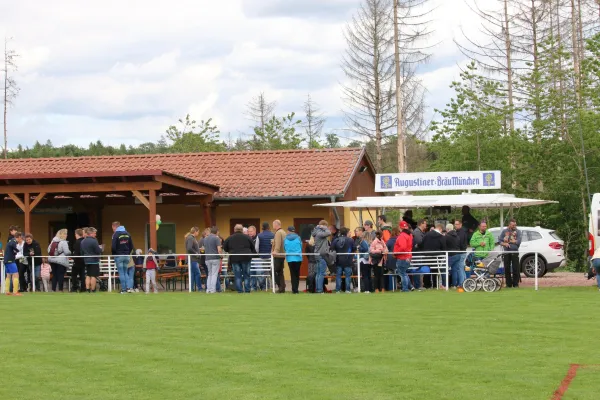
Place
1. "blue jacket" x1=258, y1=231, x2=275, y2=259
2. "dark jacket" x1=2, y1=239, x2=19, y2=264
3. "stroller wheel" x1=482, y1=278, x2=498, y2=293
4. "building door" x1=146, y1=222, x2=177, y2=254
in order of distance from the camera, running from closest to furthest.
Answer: "stroller wheel" x1=482, y1=278, x2=498, y2=293 → "dark jacket" x1=2, y1=239, x2=19, y2=264 → "blue jacket" x1=258, y1=231, x2=275, y2=259 → "building door" x1=146, y1=222, x2=177, y2=254

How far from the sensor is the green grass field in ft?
31.6

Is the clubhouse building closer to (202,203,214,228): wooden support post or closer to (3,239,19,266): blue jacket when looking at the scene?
(202,203,214,228): wooden support post

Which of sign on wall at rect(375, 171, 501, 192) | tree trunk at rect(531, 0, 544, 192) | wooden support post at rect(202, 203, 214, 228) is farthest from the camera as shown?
tree trunk at rect(531, 0, 544, 192)

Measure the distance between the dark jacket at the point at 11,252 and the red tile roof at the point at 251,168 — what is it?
4.00 metres

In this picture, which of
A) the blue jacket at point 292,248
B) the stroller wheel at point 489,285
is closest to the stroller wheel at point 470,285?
the stroller wheel at point 489,285

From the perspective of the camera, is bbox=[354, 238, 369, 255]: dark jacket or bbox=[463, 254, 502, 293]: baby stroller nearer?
bbox=[463, 254, 502, 293]: baby stroller

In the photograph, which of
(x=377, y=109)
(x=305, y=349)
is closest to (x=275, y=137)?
(x=377, y=109)

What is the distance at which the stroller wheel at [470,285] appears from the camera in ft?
69.1

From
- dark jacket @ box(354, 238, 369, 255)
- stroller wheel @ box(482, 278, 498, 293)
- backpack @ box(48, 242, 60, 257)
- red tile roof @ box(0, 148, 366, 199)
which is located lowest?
stroller wheel @ box(482, 278, 498, 293)

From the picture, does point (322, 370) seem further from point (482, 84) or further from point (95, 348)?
point (482, 84)

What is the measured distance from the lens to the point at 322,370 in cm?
1055

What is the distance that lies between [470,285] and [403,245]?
5.56ft

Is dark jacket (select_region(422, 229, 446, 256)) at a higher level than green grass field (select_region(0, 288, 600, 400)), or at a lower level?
higher

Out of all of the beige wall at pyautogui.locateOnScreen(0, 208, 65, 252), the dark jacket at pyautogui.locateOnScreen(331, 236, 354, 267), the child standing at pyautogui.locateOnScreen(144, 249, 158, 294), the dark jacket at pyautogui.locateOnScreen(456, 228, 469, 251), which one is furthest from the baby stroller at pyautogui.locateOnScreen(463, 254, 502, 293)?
the beige wall at pyautogui.locateOnScreen(0, 208, 65, 252)
